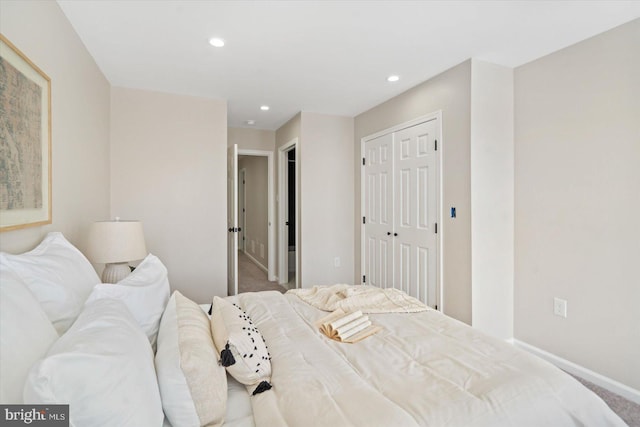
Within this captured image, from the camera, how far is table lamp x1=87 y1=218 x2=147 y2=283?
6.70 feet

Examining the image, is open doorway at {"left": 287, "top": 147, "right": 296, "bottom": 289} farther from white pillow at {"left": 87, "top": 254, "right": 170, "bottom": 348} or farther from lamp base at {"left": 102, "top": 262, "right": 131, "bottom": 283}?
white pillow at {"left": 87, "top": 254, "right": 170, "bottom": 348}

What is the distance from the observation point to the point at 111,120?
10.8 ft

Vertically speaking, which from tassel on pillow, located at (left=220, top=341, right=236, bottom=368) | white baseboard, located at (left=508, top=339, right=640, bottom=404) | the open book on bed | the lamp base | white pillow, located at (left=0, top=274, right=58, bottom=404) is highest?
white pillow, located at (left=0, top=274, right=58, bottom=404)

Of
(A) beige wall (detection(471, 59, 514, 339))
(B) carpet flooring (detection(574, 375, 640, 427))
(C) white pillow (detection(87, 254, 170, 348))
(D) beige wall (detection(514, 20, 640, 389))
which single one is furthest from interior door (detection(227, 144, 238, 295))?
(B) carpet flooring (detection(574, 375, 640, 427))

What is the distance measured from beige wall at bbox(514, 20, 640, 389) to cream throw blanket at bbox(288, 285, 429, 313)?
1.28 metres

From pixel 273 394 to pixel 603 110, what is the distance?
2.79m

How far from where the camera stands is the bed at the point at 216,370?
30.7 inches

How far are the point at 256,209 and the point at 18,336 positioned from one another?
18.8ft

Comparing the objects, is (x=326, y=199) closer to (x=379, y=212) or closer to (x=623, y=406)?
(x=379, y=212)

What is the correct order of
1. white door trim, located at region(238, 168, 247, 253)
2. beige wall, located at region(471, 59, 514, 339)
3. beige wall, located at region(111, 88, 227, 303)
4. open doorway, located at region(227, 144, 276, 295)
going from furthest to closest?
white door trim, located at region(238, 168, 247, 253) → open doorway, located at region(227, 144, 276, 295) → beige wall, located at region(111, 88, 227, 303) → beige wall, located at region(471, 59, 514, 339)

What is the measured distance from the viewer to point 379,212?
3.95 meters

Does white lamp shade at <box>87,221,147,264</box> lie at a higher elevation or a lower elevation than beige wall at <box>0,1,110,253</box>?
lower

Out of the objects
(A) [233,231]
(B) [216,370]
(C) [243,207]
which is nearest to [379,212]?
(A) [233,231]

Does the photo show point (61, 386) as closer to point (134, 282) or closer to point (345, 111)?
point (134, 282)
